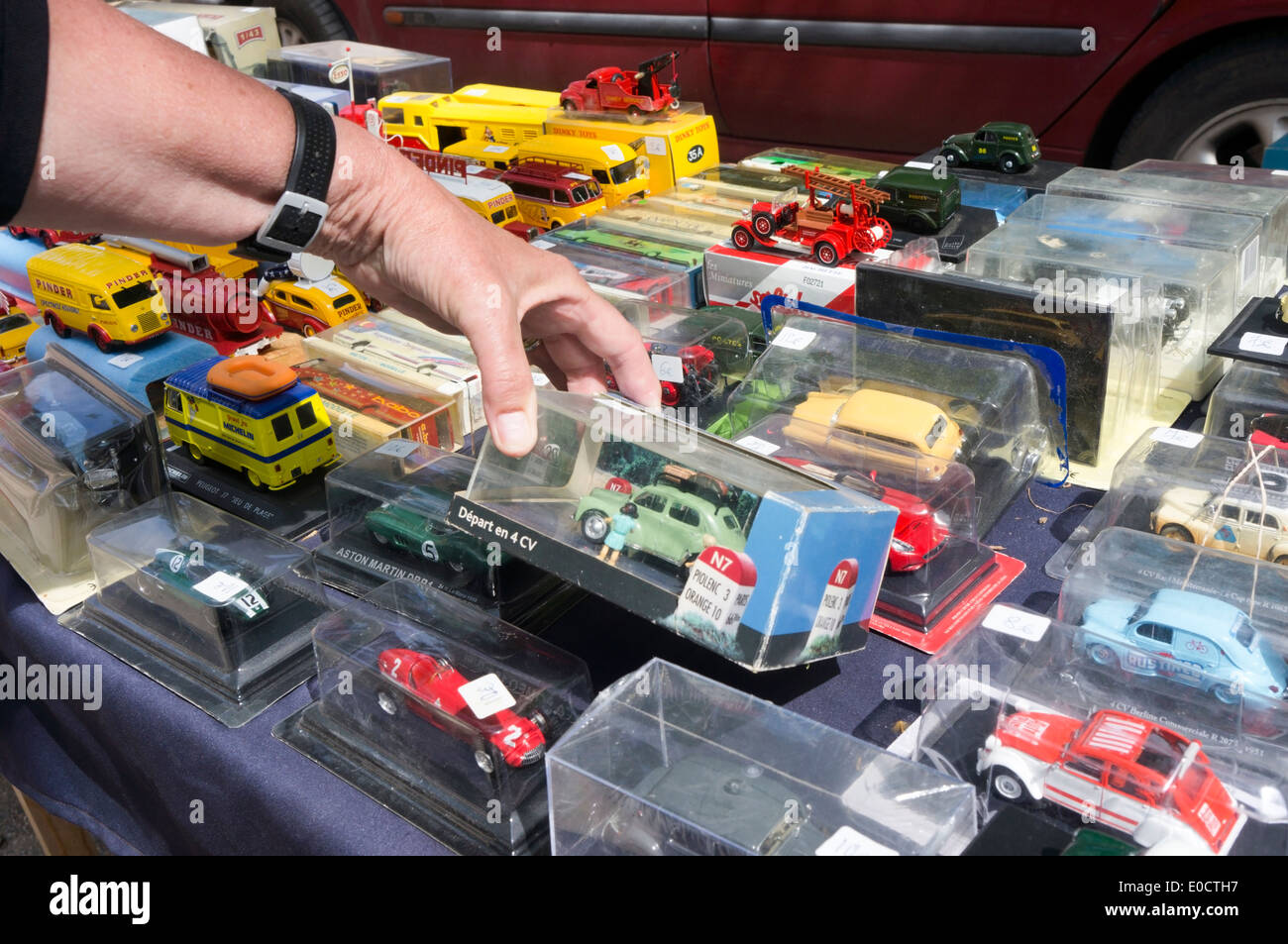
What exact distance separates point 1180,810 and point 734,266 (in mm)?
2470

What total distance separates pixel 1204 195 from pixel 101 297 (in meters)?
3.59

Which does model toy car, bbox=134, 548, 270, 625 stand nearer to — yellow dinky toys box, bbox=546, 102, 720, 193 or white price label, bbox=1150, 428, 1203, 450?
white price label, bbox=1150, 428, 1203, 450

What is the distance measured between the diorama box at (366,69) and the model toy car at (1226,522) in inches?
187

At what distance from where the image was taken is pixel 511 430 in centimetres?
198

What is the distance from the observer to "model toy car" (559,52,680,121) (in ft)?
15.6

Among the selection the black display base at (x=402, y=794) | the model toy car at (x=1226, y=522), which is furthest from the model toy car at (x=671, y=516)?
the model toy car at (x=1226, y=522)

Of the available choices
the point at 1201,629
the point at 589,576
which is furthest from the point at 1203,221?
the point at 589,576

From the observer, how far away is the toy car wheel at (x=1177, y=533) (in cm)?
225

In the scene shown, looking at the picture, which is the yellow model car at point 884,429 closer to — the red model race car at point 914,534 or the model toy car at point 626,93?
the red model race car at point 914,534

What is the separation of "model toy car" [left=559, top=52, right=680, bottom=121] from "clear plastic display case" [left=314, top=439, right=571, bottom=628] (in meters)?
2.74

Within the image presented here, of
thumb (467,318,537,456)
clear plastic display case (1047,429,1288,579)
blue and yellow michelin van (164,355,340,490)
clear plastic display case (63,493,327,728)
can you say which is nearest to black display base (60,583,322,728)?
clear plastic display case (63,493,327,728)

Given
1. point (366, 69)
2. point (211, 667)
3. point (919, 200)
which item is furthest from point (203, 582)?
point (366, 69)

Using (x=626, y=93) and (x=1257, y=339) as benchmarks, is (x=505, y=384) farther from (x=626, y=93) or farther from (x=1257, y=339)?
(x=626, y=93)
